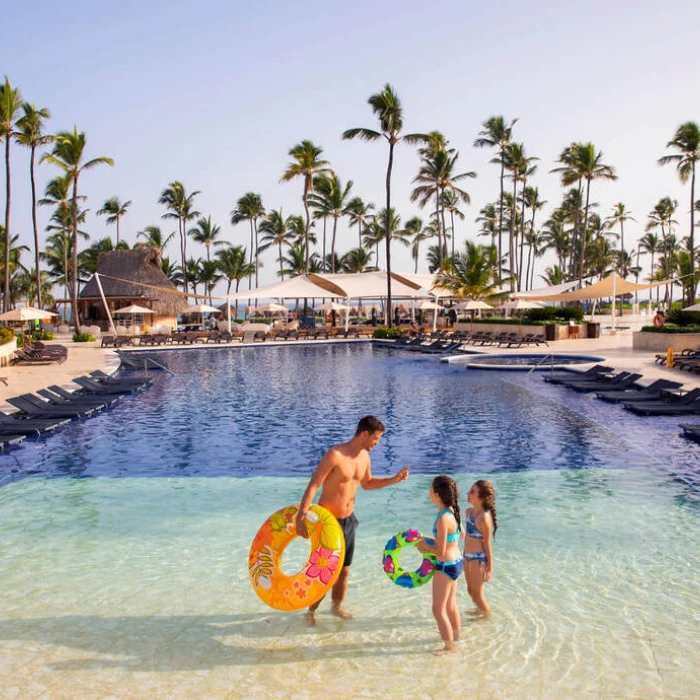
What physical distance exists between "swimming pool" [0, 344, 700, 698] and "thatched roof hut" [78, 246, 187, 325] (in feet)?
117

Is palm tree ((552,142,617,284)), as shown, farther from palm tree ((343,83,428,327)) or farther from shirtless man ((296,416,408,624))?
shirtless man ((296,416,408,624))

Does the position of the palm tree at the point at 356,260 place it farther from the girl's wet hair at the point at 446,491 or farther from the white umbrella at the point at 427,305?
the girl's wet hair at the point at 446,491

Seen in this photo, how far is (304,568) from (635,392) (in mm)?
12024

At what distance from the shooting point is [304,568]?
4148 mm

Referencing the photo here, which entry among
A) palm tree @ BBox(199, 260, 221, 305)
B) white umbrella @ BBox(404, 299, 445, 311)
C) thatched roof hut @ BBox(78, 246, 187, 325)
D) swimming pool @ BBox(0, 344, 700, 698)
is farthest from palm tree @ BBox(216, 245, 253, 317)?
swimming pool @ BBox(0, 344, 700, 698)

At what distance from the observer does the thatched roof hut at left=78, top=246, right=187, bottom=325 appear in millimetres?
47156

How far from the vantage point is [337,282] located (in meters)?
40.5

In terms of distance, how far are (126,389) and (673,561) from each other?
518 inches

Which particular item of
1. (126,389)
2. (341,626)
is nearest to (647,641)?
(341,626)

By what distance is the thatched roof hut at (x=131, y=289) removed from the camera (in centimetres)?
4716

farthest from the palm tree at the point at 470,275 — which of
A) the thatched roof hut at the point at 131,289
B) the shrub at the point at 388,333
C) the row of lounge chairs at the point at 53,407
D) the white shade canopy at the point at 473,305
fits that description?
the row of lounge chairs at the point at 53,407

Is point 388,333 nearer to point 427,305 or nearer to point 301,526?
point 427,305

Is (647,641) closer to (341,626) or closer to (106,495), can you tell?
(341,626)

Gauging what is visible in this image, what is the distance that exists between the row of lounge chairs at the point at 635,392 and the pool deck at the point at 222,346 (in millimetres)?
792
